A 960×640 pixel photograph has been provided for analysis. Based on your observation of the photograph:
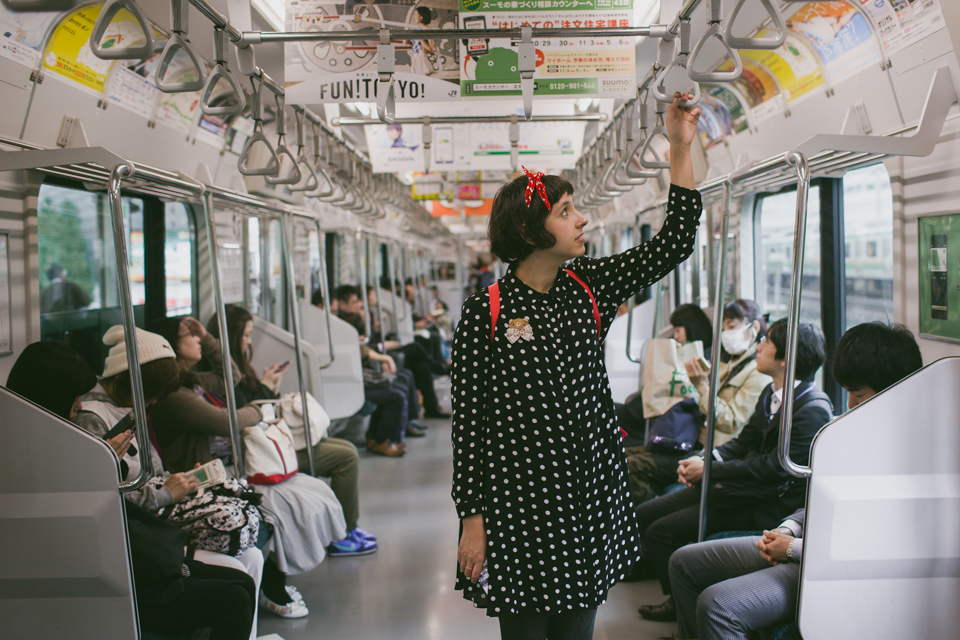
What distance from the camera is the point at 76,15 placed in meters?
3.14

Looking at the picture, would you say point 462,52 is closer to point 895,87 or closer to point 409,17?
point 409,17

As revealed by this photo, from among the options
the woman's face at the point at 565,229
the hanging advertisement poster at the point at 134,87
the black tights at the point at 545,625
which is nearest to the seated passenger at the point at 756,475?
the black tights at the point at 545,625

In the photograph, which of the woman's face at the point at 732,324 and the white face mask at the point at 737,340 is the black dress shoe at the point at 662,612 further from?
the woman's face at the point at 732,324

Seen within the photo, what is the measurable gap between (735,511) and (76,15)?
3553 mm

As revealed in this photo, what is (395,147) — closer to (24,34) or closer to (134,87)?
(134,87)

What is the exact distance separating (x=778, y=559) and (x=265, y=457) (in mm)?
2221

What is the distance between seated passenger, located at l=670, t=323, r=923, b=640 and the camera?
216cm

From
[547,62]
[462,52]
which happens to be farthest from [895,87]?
[462,52]

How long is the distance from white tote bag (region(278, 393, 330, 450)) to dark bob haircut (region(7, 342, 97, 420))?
141 centimetres

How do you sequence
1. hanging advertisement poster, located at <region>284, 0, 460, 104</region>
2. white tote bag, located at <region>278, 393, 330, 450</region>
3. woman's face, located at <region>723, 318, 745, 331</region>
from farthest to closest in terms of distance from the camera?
woman's face, located at <region>723, 318, 745, 331</region>
white tote bag, located at <region>278, 393, 330, 450</region>
hanging advertisement poster, located at <region>284, 0, 460, 104</region>

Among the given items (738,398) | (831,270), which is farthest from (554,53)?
(831,270)

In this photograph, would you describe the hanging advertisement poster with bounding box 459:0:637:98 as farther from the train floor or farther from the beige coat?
the train floor

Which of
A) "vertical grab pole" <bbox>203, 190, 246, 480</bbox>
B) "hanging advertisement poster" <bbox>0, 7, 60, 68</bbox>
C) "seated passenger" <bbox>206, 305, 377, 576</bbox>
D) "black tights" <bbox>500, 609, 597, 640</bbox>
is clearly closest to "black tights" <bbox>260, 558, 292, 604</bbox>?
"seated passenger" <bbox>206, 305, 377, 576</bbox>

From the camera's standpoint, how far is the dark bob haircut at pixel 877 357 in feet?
7.31
